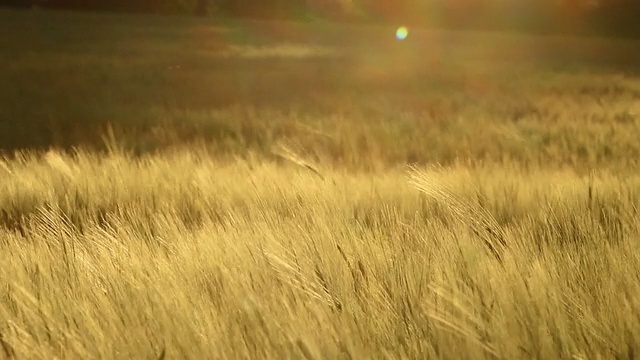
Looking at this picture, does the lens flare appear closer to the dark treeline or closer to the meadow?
the dark treeline

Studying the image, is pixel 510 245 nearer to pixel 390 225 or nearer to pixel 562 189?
pixel 390 225

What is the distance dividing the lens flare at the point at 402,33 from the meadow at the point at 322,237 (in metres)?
8.31

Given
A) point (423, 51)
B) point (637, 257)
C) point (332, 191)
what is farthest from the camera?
point (423, 51)

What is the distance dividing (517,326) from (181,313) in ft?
1.61

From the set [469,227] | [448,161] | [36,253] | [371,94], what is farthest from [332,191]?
[371,94]

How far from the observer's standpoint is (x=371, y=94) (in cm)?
572

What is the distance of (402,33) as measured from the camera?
1351 centimetres

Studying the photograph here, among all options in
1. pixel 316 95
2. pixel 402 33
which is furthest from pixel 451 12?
pixel 316 95

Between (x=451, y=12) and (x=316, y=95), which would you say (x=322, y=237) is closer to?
(x=316, y=95)

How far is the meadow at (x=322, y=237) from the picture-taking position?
1004mm

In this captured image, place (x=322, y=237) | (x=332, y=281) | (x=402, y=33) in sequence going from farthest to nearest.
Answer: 1. (x=402, y=33)
2. (x=322, y=237)
3. (x=332, y=281)

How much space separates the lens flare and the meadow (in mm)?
8310

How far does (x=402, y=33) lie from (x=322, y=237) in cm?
1261

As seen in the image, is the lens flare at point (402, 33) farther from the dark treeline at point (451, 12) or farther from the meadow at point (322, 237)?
the meadow at point (322, 237)
